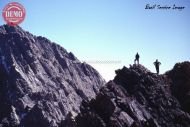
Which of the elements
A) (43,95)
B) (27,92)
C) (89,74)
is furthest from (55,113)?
(89,74)

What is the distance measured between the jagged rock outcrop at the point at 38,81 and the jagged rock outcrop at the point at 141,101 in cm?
6607

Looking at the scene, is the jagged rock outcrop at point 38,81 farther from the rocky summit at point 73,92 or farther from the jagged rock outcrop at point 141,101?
the jagged rock outcrop at point 141,101

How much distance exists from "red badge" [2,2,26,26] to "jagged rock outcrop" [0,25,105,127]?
82.8 meters

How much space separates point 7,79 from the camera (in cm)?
15662

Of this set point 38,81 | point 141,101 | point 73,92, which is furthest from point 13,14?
point 73,92

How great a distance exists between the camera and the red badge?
4906cm

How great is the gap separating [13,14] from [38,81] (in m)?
111

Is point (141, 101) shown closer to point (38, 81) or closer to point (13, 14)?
point (13, 14)

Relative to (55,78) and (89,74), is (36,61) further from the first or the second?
(89,74)

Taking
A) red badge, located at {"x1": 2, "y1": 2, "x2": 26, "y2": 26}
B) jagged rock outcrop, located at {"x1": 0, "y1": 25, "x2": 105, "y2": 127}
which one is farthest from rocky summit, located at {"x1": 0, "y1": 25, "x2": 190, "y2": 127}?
red badge, located at {"x1": 2, "y1": 2, "x2": 26, "y2": 26}

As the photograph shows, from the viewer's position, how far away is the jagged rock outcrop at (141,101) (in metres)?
58.2

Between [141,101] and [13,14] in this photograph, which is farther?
[141,101]

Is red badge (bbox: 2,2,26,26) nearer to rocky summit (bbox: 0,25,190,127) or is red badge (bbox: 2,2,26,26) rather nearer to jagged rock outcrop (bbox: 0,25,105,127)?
rocky summit (bbox: 0,25,190,127)

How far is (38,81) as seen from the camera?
158875 mm
